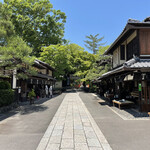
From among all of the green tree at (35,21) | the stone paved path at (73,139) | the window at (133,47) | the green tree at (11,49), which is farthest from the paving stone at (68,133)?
the green tree at (35,21)

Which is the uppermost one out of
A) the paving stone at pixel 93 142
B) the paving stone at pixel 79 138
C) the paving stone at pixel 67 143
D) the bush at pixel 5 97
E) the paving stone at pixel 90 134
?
the bush at pixel 5 97

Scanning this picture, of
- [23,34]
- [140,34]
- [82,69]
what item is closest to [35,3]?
[23,34]

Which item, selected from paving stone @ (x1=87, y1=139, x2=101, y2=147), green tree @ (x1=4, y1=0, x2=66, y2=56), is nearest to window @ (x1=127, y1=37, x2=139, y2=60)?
paving stone @ (x1=87, y1=139, x2=101, y2=147)

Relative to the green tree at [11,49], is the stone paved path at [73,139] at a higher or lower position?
lower

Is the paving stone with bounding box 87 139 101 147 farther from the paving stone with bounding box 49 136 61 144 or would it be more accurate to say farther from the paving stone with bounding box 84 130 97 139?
the paving stone with bounding box 49 136 61 144

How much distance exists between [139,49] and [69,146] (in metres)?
8.04

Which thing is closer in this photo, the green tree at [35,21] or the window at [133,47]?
the window at [133,47]

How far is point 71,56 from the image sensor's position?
34.3 metres

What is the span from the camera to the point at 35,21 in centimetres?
3378

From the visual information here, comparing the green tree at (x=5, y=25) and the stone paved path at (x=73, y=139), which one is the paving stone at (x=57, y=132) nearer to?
the stone paved path at (x=73, y=139)

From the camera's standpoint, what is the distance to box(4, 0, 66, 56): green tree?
32438mm

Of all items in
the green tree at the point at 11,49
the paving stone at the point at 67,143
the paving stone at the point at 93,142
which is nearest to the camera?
the paving stone at the point at 67,143

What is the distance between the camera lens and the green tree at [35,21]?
106 feet

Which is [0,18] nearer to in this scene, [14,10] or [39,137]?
[39,137]
